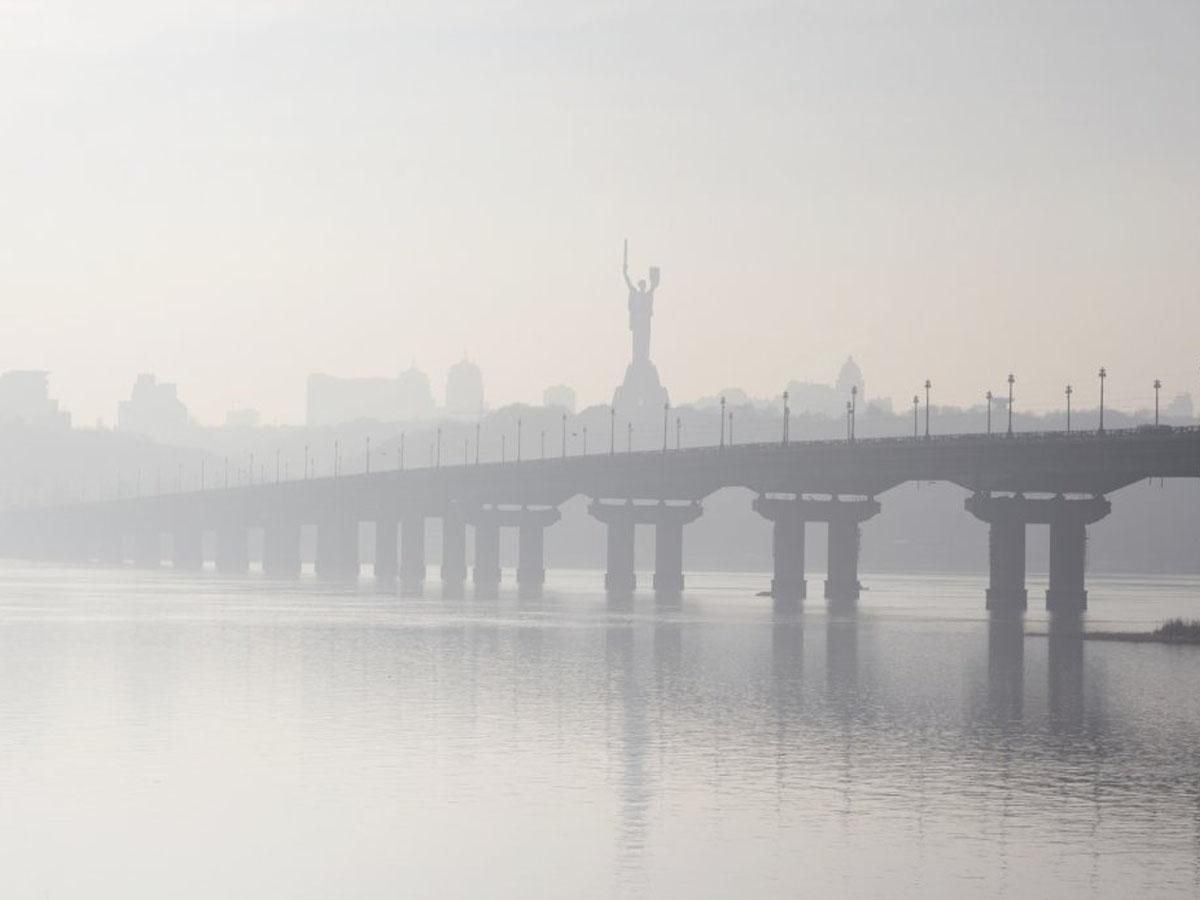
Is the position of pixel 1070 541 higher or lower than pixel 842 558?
higher

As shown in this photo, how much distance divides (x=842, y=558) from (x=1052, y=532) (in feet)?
77.6

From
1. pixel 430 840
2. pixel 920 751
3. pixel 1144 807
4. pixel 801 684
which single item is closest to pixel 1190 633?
pixel 801 684

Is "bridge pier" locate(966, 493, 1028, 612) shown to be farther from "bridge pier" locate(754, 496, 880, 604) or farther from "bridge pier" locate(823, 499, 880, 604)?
"bridge pier" locate(754, 496, 880, 604)

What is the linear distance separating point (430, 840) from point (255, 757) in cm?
1341

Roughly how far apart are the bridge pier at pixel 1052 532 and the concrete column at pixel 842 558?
20.2 metres

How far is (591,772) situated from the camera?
48656 mm

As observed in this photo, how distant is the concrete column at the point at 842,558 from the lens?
17775cm

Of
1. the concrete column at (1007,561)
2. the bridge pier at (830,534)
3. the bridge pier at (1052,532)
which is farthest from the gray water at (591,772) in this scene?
the bridge pier at (830,534)

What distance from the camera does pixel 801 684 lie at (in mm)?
77750

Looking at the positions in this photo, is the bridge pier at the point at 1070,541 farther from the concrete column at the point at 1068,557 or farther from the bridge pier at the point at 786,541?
the bridge pier at the point at 786,541

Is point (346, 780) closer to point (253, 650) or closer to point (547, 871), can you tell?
point (547, 871)

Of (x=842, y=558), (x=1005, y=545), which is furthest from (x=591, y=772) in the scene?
(x=842, y=558)

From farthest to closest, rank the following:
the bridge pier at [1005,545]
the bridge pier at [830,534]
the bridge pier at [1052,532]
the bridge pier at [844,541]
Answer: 1. the bridge pier at [830,534]
2. the bridge pier at [844,541]
3. the bridge pier at [1052,532]
4. the bridge pier at [1005,545]

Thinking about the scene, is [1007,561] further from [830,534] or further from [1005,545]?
[830,534]
